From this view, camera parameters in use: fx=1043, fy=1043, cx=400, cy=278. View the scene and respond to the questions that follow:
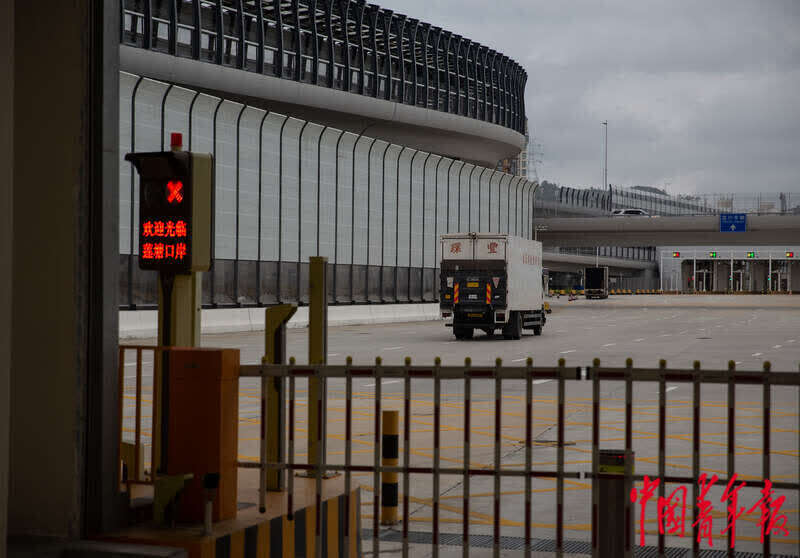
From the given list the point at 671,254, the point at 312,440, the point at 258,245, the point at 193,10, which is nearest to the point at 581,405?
the point at 312,440

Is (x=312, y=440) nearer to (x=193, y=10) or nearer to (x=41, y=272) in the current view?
(x=41, y=272)

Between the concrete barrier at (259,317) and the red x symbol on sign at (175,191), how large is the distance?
23415 millimetres

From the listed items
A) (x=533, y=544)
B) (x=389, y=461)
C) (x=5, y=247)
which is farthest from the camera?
(x=389, y=461)

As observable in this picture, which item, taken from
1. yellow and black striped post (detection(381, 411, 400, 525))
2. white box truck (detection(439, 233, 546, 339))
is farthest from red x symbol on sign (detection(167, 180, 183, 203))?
white box truck (detection(439, 233, 546, 339))

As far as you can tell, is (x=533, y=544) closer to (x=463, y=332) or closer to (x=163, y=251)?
(x=163, y=251)

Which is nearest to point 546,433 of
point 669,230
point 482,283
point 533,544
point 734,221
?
point 533,544

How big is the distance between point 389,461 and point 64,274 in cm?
396

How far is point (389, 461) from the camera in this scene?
939 cm

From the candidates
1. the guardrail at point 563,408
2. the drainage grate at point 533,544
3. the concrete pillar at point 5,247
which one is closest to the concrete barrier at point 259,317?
the drainage grate at point 533,544

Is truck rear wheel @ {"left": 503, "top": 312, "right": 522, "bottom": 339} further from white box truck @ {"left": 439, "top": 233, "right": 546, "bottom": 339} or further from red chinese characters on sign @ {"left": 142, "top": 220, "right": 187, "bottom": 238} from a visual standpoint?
red chinese characters on sign @ {"left": 142, "top": 220, "right": 187, "bottom": 238}

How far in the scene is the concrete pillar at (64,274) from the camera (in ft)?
20.8

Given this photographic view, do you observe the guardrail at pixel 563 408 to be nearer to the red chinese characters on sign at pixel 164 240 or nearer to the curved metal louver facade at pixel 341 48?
the red chinese characters on sign at pixel 164 240

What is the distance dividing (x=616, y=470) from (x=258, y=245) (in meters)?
40.8

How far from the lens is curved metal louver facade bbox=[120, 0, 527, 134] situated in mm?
51906
